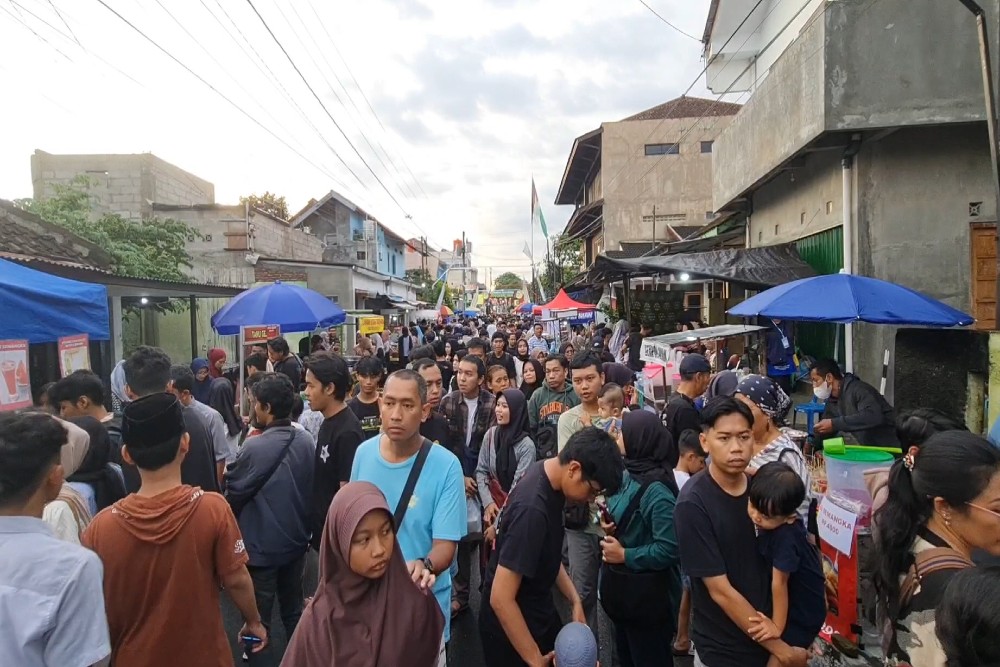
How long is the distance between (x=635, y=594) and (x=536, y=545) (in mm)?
979

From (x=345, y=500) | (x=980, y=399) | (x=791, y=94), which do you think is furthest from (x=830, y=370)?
(x=345, y=500)

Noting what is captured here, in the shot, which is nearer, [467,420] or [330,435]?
[330,435]

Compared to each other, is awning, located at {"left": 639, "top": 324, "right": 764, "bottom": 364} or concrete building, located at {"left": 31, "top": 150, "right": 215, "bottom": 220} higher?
concrete building, located at {"left": 31, "top": 150, "right": 215, "bottom": 220}

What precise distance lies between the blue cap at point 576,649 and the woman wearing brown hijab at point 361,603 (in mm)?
509

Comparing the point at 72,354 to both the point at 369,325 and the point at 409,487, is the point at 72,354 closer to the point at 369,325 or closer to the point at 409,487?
the point at 409,487

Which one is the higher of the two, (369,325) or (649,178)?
(649,178)

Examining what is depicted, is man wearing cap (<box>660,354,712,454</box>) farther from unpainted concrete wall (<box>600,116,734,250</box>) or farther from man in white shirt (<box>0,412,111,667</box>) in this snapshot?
unpainted concrete wall (<box>600,116,734,250</box>)

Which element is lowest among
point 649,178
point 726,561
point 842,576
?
point 842,576

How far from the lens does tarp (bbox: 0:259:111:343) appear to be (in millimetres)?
4160

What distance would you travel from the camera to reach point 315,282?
19.7 meters

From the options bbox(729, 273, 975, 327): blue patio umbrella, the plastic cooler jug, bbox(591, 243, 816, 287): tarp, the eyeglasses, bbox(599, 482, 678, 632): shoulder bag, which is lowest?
bbox(599, 482, 678, 632): shoulder bag

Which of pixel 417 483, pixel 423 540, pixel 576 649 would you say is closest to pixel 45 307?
pixel 417 483

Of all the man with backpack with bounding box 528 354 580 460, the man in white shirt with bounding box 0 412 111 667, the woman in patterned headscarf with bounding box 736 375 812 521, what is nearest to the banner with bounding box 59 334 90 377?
the man in white shirt with bounding box 0 412 111 667

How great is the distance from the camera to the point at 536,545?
2408mm
